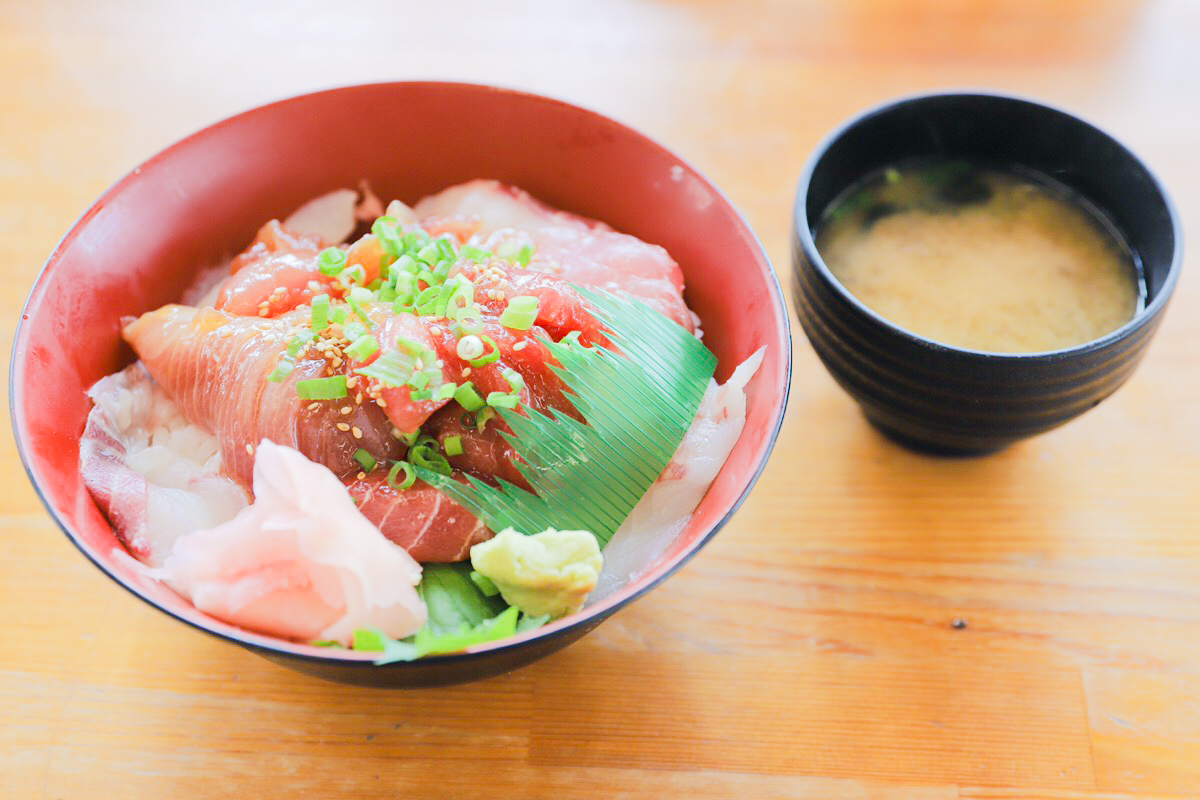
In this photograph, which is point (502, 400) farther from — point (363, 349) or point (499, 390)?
point (363, 349)

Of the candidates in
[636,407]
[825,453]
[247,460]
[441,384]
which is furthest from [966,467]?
[247,460]

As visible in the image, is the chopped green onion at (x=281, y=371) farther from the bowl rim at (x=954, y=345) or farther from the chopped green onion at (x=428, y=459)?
the bowl rim at (x=954, y=345)

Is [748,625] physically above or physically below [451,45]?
below

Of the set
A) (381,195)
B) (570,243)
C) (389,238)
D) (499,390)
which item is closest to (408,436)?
(499,390)

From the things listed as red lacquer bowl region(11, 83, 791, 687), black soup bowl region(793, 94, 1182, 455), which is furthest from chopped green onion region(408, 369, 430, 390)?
black soup bowl region(793, 94, 1182, 455)

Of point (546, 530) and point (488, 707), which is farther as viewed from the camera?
point (488, 707)

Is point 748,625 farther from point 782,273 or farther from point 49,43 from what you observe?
point 49,43

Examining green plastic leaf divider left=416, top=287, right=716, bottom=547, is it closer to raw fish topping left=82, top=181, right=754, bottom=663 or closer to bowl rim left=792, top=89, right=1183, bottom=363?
raw fish topping left=82, top=181, right=754, bottom=663

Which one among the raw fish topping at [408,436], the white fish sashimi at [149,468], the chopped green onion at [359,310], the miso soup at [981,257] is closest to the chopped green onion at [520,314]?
the raw fish topping at [408,436]
